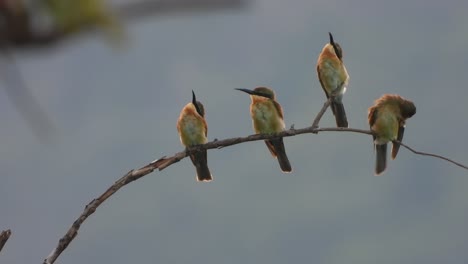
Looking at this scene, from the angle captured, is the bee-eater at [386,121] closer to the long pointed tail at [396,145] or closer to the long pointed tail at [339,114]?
the long pointed tail at [396,145]

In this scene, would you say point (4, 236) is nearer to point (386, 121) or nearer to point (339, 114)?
point (339, 114)

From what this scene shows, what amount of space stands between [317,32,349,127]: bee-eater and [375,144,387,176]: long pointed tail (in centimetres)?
41

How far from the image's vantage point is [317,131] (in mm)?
6195

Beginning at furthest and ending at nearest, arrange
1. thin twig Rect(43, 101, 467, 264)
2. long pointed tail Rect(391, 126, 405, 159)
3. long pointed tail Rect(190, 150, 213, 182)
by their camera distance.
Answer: long pointed tail Rect(190, 150, 213, 182) < long pointed tail Rect(391, 126, 405, 159) < thin twig Rect(43, 101, 467, 264)

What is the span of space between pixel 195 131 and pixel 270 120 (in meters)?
0.82

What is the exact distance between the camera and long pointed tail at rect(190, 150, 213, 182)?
9523 millimetres

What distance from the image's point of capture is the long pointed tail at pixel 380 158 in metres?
8.69

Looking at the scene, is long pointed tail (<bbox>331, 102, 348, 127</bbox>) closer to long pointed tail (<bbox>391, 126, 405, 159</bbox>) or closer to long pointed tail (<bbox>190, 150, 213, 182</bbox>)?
long pointed tail (<bbox>391, 126, 405, 159</bbox>)

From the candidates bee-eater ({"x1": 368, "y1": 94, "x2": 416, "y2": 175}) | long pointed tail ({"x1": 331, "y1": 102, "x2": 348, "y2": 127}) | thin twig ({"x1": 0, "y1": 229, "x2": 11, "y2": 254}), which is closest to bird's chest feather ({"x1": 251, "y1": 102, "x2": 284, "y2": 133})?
long pointed tail ({"x1": 331, "y1": 102, "x2": 348, "y2": 127})

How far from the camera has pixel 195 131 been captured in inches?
366

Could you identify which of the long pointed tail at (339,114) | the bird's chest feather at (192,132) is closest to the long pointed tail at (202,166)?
the bird's chest feather at (192,132)

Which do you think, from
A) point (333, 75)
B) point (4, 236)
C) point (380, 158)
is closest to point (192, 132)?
point (333, 75)

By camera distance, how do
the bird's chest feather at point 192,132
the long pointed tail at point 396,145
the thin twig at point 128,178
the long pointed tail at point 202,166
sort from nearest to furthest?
the thin twig at point 128,178 < the long pointed tail at point 396,145 < the bird's chest feather at point 192,132 < the long pointed tail at point 202,166

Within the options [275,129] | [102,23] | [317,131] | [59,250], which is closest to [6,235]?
[59,250]
